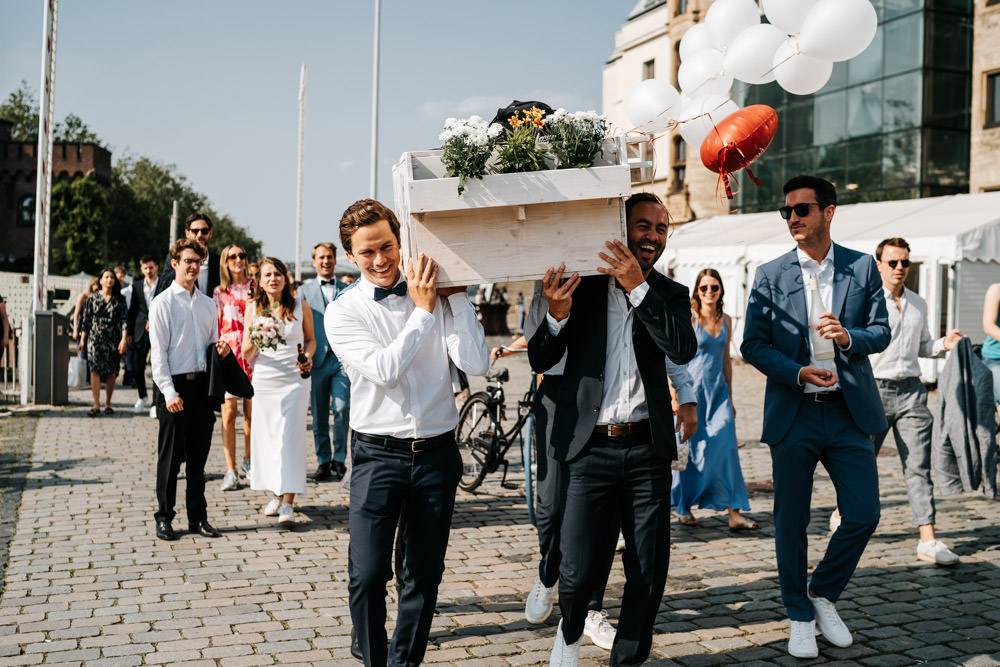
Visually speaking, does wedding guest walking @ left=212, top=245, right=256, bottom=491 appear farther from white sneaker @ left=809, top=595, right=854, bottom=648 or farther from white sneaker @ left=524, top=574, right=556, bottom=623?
white sneaker @ left=809, top=595, right=854, bottom=648

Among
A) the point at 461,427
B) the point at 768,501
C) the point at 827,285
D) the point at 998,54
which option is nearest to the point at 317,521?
the point at 461,427

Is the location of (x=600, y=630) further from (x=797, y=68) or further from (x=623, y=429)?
(x=797, y=68)

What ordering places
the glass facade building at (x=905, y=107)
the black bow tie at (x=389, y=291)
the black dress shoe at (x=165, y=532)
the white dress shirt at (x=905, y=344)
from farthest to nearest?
the glass facade building at (x=905, y=107), the black dress shoe at (x=165, y=532), the white dress shirt at (x=905, y=344), the black bow tie at (x=389, y=291)

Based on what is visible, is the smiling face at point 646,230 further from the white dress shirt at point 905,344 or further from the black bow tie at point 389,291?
the white dress shirt at point 905,344

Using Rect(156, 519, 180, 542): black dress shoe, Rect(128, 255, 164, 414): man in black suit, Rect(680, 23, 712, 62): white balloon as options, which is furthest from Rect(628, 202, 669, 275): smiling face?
Rect(128, 255, 164, 414): man in black suit

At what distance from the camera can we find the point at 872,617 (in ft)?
17.2

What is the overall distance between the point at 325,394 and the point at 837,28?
6043 mm

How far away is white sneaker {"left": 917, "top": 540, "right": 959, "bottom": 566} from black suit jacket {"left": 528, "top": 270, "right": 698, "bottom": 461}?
330 cm

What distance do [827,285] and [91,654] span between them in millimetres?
4041

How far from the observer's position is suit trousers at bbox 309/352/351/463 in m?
9.40

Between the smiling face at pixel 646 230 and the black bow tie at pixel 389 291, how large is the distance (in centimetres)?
97

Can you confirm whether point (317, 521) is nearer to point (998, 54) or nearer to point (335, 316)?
point (335, 316)

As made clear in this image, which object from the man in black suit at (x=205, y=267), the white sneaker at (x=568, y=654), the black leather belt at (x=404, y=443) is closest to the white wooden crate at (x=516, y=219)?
the black leather belt at (x=404, y=443)

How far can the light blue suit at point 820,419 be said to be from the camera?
185 inches
